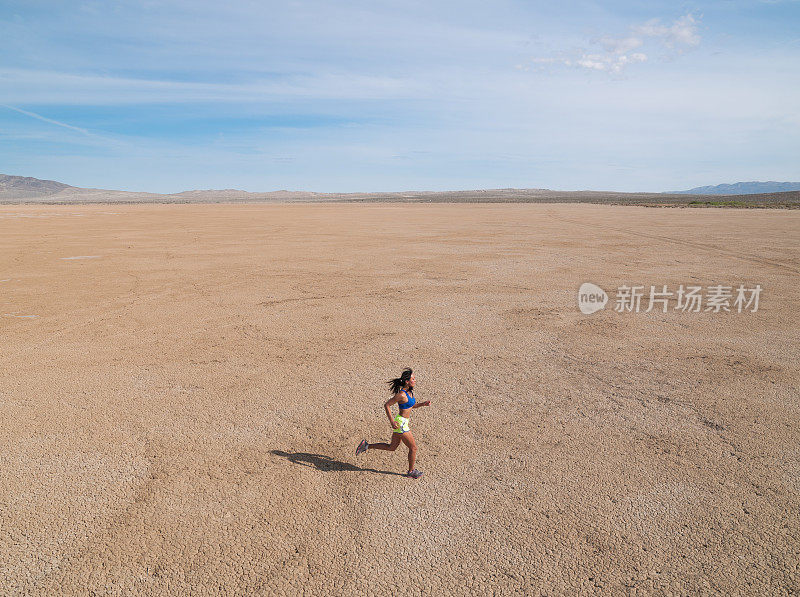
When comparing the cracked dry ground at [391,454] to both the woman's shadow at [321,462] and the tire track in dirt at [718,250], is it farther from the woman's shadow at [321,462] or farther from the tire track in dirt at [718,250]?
the tire track in dirt at [718,250]

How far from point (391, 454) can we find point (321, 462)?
67 centimetres

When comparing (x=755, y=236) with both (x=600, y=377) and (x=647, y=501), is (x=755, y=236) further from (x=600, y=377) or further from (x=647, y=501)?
(x=647, y=501)

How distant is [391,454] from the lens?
471 cm

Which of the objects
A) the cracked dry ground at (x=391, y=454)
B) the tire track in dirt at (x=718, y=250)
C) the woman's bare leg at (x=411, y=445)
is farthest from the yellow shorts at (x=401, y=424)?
Result: the tire track in dirt at (x=718, y=250)

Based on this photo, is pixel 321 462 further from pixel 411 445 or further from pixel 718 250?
pixel 718 250

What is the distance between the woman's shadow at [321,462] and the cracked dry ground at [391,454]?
0.02 meters

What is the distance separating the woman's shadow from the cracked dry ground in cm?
2

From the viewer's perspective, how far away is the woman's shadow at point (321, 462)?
438cm

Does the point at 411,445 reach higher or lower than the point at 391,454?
higher

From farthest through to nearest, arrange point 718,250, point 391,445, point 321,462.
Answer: point 718,250, point 321,462, point 391,445

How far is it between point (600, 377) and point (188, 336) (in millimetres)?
6176

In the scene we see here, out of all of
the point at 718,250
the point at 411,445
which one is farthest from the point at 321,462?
the point at 718,250

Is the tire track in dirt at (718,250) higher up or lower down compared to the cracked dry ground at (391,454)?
higher up

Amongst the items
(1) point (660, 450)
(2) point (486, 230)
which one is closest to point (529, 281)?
(1) point (660, 450)
